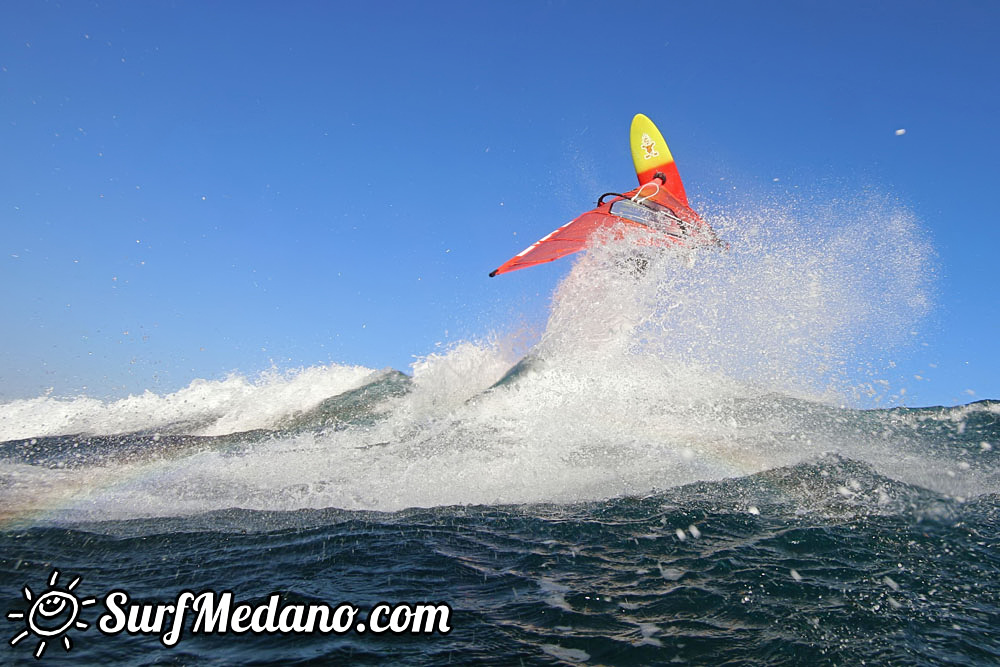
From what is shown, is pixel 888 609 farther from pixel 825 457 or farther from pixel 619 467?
pixel 825 457

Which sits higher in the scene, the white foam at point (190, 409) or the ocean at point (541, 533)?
the white foam at point (190, 409)

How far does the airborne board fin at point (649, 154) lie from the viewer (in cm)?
1328

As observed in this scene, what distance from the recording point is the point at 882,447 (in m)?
6.75

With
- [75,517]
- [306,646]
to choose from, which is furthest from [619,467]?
[75,517]

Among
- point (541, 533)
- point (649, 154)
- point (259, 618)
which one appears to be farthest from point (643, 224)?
point (259, 618)

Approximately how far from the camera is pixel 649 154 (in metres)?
13.7

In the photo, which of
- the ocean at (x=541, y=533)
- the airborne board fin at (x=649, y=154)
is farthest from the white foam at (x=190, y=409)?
the airborne board fin at (x=649, y=154)
